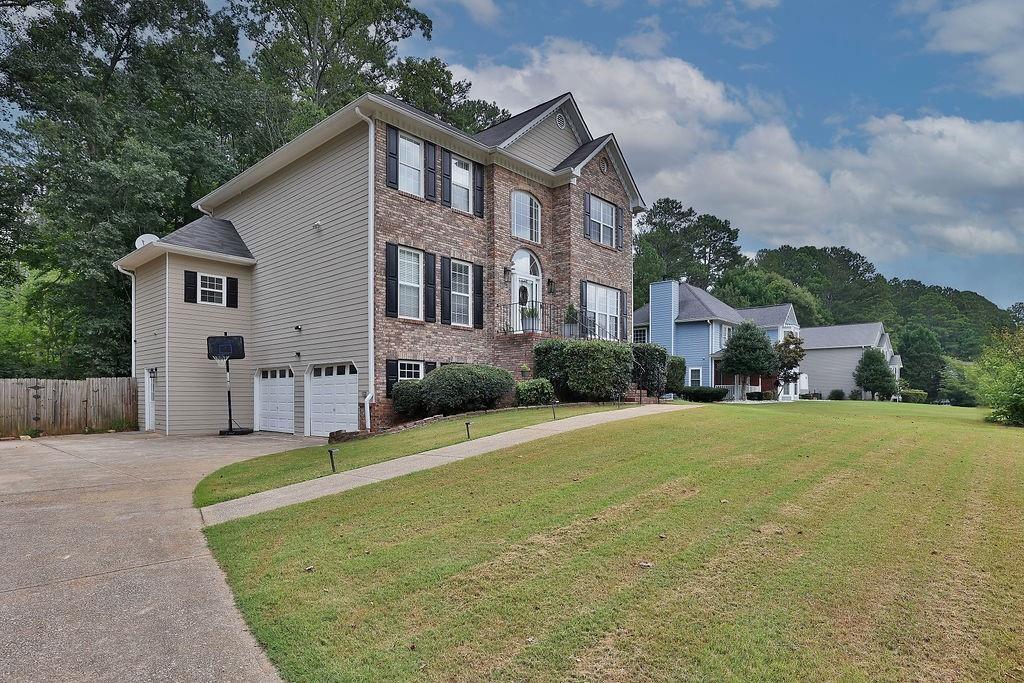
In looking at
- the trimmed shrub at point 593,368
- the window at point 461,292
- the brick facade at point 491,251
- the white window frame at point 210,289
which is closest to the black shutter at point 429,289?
the brick facade at point 491,251

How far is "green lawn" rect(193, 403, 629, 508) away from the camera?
27.0 feet

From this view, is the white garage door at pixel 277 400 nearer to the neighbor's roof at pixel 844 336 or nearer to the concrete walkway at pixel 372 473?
the concrete walkway at pixel 372 473

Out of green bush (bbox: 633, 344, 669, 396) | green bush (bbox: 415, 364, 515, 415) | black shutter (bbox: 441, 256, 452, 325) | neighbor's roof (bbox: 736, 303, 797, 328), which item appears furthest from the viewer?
neighbor's roof (bbox: 736, 303, 797, 328)

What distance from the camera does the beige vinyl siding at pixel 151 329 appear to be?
1748 cm

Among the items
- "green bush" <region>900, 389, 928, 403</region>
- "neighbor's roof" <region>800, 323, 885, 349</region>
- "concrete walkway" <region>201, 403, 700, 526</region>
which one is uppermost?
"neighbor's roof" <region>800, 323, 885, 349</region>

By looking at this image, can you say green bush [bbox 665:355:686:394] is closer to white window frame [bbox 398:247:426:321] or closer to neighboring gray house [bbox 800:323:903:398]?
white window frame [bbox 398:247:426:321]

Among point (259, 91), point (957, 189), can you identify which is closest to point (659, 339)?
point (957, 189)

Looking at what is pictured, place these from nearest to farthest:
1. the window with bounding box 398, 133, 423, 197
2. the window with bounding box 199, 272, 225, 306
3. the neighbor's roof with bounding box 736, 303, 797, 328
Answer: the window with bounding box 398, 133, 423, 197, the window with bounding box 199, 272, 225, 306, the neighbor's roof with bounding box 736, 303, 797, 328

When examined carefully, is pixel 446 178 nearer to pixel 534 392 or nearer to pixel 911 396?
pixel 534 392

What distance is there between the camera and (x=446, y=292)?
16109 millimetres

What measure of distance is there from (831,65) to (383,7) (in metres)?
23.5

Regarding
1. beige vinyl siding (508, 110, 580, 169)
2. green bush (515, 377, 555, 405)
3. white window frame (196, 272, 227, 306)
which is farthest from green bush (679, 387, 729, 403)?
white window frame (196, 272, 227, 306)

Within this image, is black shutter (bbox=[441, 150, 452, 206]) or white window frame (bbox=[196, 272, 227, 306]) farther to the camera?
white window frame (bbox=[196, 272, 227, 306])

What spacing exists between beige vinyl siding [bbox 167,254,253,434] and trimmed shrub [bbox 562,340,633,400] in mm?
10559
